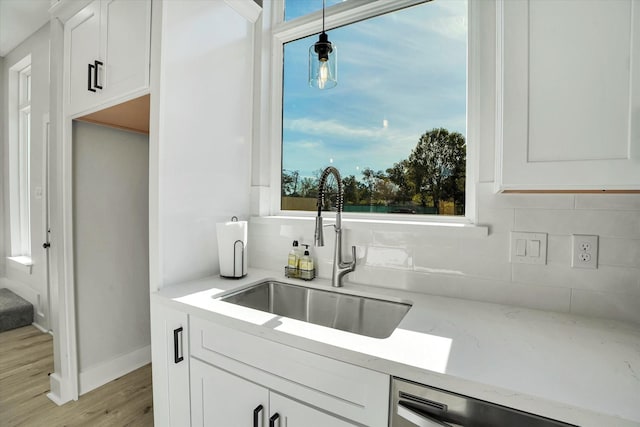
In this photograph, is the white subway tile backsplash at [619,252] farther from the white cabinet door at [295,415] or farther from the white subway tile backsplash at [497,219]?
the white cabinet door at [295,415]

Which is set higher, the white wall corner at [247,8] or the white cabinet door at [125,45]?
the white wall corner at [247,8]

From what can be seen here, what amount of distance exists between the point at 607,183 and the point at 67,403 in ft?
9.23

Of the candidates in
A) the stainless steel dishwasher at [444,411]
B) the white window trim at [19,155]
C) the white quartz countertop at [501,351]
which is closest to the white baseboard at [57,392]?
the white quartz countertop at [501,351]

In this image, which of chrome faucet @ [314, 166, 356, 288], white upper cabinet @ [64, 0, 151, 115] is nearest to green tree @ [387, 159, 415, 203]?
chrome faucet @ [314, 166, 356, 288]

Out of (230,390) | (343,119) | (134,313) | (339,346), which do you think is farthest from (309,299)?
(134,313)

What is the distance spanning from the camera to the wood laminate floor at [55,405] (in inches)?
66.9

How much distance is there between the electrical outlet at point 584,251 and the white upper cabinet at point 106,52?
6.06ft

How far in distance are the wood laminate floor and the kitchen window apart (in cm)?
150

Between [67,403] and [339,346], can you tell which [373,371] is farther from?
[67,403]

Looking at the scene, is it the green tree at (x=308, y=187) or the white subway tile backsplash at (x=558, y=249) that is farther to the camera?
the green tree at (x=308, y=187)

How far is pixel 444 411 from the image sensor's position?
28.1 inches

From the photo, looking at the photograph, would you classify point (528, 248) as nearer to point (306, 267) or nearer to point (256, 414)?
point (306, 267)

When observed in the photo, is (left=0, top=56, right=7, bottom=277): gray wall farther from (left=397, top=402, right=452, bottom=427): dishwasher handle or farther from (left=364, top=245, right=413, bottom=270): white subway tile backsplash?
(left=397, top=402, right=452, bottom=427): dishwasher handle

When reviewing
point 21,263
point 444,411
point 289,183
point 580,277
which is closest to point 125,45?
point 289,183
